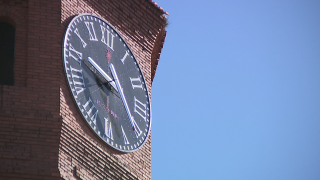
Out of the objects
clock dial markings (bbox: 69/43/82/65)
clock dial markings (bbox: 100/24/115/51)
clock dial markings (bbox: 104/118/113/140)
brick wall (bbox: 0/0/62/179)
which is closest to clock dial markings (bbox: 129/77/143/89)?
clock dial markings (bbox: 100/24/115/51)

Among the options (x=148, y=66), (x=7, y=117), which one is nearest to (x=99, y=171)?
(x=7, y=117)

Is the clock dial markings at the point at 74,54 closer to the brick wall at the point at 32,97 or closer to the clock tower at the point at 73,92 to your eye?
the clock tower at the point at 73,92

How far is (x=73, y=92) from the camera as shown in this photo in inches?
658

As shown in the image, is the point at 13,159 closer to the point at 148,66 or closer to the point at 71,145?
the point at 71,145

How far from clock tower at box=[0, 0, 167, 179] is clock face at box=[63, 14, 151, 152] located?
0.6 inches

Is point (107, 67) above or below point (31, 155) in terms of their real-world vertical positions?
above

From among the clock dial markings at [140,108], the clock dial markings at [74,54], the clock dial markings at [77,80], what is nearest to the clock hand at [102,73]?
the clock dial markings at [74,54]

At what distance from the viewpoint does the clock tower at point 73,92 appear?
1603cm

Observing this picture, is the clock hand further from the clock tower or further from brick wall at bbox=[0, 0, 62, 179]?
brick wall at bbox=[0, 0, 62, 179]

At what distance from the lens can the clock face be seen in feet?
55.5

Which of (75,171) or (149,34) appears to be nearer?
(75,171)

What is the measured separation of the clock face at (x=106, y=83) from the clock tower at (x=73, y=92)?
0.05 feet

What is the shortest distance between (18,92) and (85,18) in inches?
80.3

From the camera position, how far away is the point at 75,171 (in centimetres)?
1620
